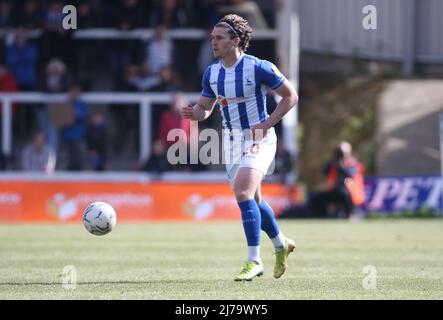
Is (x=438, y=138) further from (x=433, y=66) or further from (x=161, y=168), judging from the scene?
(x=161, y=168)

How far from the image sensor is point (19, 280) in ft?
31.4

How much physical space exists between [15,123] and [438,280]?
16133mm

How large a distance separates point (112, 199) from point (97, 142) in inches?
79.3

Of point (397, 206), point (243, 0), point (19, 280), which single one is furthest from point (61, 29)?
point (19, 280)

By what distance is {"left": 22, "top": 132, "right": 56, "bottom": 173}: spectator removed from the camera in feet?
74.2

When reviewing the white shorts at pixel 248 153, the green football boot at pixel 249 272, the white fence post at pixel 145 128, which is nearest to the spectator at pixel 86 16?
the white fence post at pixel 145 128

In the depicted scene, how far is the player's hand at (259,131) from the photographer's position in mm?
9719

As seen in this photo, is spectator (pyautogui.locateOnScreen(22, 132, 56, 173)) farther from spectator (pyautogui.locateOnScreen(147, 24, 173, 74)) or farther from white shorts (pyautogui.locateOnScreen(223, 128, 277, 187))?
white shorts (pyautogui.locateOnScreen(223, 128, 277, 187))

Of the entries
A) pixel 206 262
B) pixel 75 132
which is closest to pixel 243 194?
pixel 206 262

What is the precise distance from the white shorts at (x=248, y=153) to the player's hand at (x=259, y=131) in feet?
0.16
